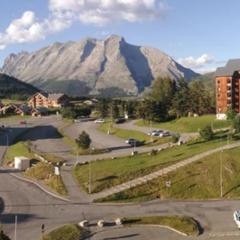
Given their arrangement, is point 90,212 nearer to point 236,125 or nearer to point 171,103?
point 236,125

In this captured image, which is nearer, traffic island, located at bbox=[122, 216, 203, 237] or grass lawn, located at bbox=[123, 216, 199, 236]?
traffic island, located at bbox=[122, 216, 203, 237]

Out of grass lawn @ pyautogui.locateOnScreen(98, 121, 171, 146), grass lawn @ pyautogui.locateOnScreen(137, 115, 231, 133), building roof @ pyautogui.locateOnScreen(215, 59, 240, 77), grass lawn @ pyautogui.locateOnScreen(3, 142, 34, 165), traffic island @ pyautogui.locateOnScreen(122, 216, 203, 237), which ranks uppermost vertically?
building roof @ pyautogui.locateOnScreen(215, 59, 240, 77)

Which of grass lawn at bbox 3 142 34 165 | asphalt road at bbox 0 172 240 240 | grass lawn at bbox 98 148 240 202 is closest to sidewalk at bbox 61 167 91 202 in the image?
asphalt road at bbox 0 172 240 240

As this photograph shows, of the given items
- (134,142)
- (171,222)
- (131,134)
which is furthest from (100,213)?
(131,134)

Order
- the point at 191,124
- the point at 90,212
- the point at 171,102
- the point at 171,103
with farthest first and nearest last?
the point at 171,103 → the point at 171,102 → the point at 191,124 → the point at 90,212

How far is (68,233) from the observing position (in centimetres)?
5172

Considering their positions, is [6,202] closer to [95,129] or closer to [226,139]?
[226,139]

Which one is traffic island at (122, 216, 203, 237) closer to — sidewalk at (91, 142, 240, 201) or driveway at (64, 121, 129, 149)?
sidewalk at (91, 142, 240, 201)

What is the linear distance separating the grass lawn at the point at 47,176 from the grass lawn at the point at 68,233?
43.9ft

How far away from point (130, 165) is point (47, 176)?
11388 millimetres

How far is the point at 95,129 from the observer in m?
141

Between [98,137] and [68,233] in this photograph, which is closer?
[68,233]

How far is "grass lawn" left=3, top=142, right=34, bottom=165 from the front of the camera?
98231 millimetres

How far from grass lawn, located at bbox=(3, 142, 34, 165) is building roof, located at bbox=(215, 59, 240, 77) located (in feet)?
170
